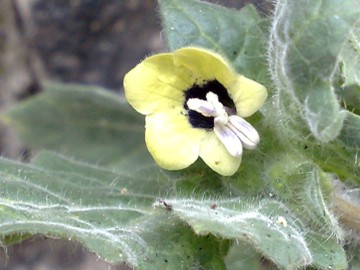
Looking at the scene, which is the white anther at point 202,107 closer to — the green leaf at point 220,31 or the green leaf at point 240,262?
the green leaf at point 220,31

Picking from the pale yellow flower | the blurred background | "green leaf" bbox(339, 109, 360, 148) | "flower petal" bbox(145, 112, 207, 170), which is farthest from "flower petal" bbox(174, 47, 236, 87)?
the blurred background

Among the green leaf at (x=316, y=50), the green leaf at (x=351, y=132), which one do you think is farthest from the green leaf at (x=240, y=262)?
the green leaf at (x=316, y=50)

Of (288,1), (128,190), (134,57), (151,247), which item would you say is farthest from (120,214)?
(134,57)

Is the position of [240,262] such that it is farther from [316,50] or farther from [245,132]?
[316,50]

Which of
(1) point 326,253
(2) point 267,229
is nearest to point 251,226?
(2) point 267,229

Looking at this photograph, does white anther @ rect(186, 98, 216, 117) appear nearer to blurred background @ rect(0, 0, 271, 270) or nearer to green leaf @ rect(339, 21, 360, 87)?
green leaf @ rect(339, 21, 360, 87)

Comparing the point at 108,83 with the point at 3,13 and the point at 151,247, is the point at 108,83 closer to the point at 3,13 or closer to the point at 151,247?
the point at 3,13

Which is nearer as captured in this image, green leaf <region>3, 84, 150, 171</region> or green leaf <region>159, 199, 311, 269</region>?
green leaf <region>159, 199, 311, 269</region>
